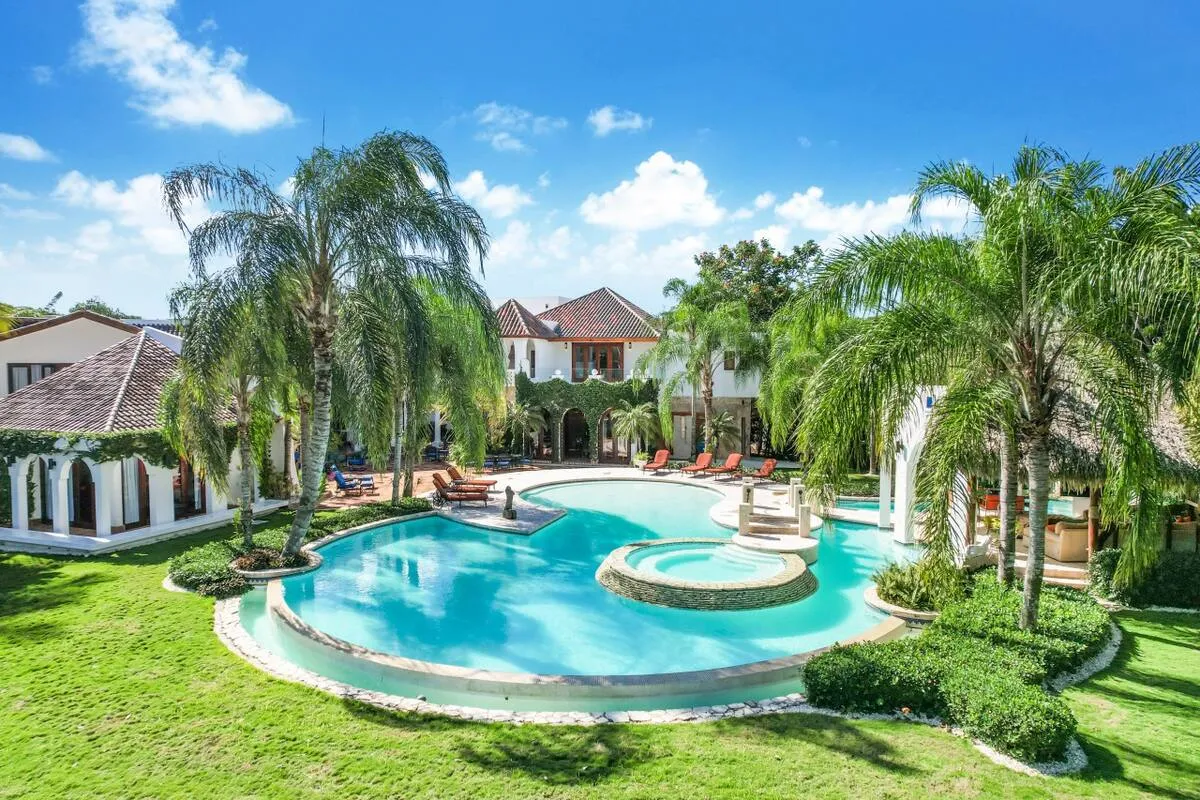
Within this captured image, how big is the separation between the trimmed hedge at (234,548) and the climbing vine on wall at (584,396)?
42.0ft

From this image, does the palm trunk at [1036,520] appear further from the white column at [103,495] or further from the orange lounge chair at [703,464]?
the white column at [103,495]

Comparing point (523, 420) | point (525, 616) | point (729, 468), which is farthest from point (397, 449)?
point (729, 468)

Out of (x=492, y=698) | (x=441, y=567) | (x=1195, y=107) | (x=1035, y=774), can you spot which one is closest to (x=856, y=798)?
(x=1035, y=774)

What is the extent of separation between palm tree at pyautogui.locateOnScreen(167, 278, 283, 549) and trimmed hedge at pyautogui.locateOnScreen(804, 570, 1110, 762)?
11339mm

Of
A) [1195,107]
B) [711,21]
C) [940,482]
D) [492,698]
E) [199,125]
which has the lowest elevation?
[492,698]

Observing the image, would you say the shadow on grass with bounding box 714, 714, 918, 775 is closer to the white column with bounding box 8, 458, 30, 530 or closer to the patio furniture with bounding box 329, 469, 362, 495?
the white column with bounding box 8, 458, 30, 530

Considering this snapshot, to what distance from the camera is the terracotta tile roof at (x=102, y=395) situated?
56.6 ft

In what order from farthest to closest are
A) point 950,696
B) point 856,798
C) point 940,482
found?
point 940,482
point 950,696
point 856,798

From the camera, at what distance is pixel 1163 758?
23.3ft

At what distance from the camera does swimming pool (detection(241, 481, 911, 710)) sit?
1057 cm

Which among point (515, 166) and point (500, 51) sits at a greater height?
point (500, 51)

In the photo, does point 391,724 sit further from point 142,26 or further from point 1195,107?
point 1195,107

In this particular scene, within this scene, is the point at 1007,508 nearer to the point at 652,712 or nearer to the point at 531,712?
the point at 652,712

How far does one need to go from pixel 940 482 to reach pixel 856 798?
406 centimetres
